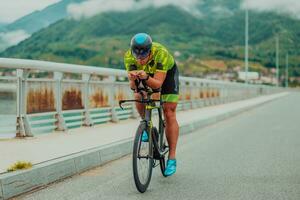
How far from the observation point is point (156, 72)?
6.73 meters

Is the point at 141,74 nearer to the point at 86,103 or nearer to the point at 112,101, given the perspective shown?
the point at 86,103

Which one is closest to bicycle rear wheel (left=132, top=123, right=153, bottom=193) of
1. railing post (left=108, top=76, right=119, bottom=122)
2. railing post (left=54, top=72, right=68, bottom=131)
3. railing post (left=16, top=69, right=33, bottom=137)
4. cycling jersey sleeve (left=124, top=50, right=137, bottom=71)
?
cycling jersey sleeve (left=124, top=50, right=137, bottom=71)

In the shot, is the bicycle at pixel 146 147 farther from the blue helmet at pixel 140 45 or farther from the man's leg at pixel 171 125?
the blue helmet at pixel 140 45

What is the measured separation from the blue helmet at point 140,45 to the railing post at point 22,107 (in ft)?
14.0

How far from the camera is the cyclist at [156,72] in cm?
637

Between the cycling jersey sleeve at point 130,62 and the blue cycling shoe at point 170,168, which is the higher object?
the cycling jersey sleeve at point 130,62

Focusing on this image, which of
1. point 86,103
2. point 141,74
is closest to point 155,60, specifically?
point 141,74

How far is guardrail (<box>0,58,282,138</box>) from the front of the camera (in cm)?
1016

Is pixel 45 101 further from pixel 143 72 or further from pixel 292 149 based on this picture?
pixel 143 72

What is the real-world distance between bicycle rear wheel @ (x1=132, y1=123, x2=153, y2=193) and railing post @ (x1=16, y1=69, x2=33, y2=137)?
4.13m

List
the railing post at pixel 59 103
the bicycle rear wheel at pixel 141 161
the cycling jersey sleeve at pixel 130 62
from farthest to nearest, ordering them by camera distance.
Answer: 1. the railing post at pixel 59 103
2. the cycling jersey sleeve at pixel 130 62
3. the bicycle rear wheel at pixel 141 161

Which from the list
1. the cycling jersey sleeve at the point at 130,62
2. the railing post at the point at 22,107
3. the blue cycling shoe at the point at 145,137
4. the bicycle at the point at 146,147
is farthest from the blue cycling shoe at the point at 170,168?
the railing post at the point at 22,107

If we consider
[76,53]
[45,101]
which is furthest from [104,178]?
[76,53]

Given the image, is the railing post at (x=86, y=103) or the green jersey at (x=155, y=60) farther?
the railing post at (x=86, y=103)
